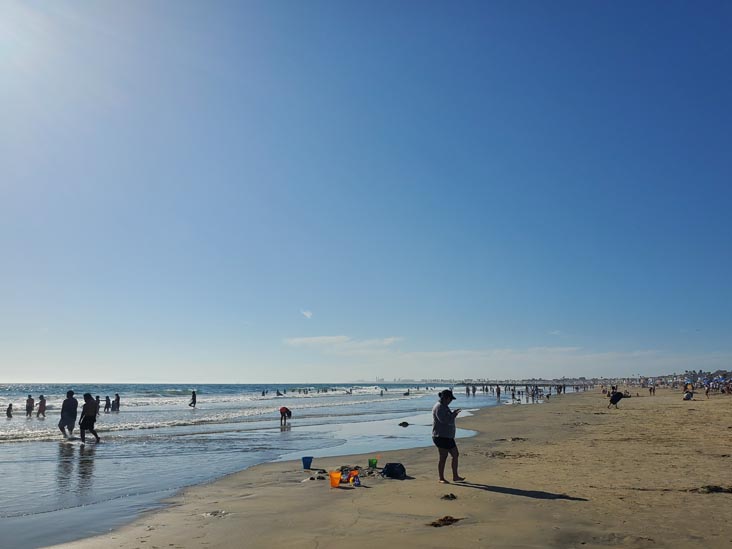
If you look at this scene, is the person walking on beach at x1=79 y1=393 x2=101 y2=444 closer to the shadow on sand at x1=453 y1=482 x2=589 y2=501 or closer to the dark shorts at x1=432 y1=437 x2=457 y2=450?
the dark shorts at x1=432 y1=437 x2=457 y2=450

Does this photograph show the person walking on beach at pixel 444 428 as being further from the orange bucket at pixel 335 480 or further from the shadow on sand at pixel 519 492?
the orange bucket at pixel 335 480

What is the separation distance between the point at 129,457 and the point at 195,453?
7.07 ft

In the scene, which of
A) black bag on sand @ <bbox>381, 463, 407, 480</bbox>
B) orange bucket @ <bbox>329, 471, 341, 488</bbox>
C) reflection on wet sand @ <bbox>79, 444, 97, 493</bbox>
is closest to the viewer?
orange bucket @ <bbox>329, 471, 341, 488</bbox>

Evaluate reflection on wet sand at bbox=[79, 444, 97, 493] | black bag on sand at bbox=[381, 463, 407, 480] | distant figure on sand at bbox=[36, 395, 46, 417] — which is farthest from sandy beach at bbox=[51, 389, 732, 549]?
distant figure on sand at bbox=[36, 395, 46, 417]

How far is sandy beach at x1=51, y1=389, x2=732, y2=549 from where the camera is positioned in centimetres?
685

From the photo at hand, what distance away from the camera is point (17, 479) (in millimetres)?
12953

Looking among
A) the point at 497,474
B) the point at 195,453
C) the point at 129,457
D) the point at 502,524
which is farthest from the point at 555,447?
the point at 129,457

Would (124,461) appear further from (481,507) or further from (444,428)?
(481,507)

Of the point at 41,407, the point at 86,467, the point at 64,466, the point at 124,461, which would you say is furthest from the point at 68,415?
the point at 41,407

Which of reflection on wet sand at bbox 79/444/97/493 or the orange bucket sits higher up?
the orange bucket

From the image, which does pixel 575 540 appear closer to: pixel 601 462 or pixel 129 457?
pixel 601 462

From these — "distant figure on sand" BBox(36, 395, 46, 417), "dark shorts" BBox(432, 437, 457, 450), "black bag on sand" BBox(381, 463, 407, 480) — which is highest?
→ "dark shorts" BBox(432, 437, 457, 450)

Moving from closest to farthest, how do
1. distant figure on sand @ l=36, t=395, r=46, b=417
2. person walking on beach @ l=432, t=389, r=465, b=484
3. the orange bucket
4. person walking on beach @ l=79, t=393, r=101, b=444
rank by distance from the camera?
person walking on beach @ l=432, t=389, r=465, b=484, the orange bucket, person walking on beach @ l=79, t=393, r=101, b=444, distant figure on sand @ l=36, t=395, r=46, b=417

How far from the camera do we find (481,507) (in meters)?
8.36
